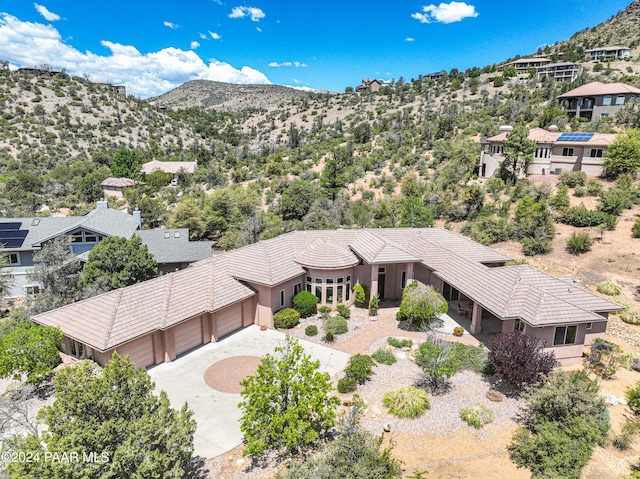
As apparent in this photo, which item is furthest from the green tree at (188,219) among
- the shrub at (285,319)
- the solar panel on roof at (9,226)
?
the shrub at (285,319)

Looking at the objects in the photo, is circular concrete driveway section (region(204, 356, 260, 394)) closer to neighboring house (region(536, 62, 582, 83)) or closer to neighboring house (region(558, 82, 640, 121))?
neighboring house (region(558, 82, 640, 121))

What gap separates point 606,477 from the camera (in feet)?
41.2

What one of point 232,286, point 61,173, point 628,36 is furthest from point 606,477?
point 628,36

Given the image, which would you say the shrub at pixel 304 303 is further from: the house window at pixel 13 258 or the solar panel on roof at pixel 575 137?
the solar panel on roof at pixel 575 137

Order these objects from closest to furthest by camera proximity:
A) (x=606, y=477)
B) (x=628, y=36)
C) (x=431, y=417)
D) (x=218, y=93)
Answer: (x=606, y=477)
(x=431, y=417)
(x=628, y=36)
(x=218, y=93)

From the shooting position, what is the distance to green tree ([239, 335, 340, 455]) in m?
12.1

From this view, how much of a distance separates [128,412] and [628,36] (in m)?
124

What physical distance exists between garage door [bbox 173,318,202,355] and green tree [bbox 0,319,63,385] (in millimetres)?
5252

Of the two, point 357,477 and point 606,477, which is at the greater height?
point 357,477

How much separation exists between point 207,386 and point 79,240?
63.5ft

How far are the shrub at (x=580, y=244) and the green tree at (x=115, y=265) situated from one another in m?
31.9

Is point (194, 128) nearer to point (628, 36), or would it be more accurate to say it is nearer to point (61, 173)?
point (61, 173)

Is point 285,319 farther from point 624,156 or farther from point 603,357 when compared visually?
point 624,156

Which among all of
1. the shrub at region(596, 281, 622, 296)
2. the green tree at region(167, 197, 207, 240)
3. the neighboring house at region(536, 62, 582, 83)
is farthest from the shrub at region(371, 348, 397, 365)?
the neighboring house at region(536, 62, 582, 83)
